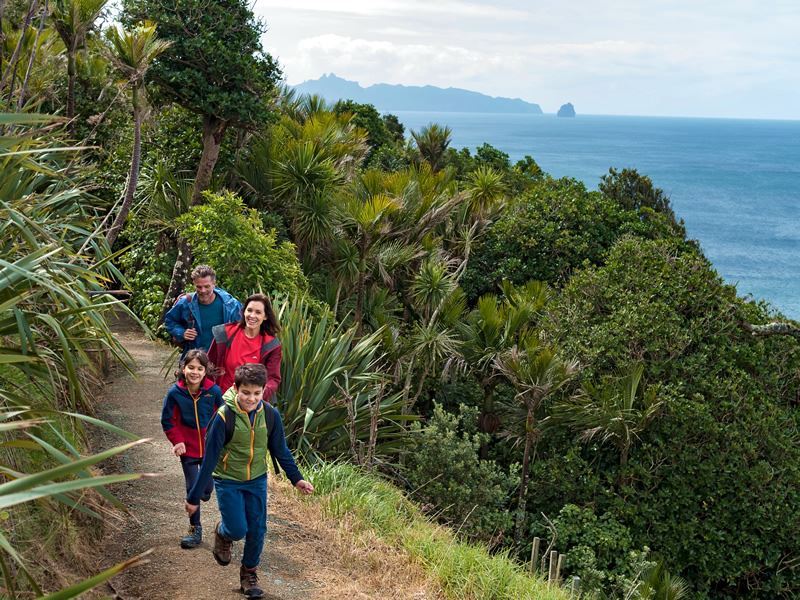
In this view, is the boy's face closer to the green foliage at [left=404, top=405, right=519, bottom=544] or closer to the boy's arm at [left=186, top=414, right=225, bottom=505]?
the boy's arm at [left=186, top=414, right=225, bottom=505]

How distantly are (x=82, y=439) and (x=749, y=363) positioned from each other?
9919 mm

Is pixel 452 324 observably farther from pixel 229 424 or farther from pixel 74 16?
pixel 229 424

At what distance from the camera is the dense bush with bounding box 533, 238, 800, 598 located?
1212cm

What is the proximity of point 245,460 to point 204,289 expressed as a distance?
185 centimetres

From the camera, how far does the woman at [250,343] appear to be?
5.65m

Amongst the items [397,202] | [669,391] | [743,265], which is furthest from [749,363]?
[743,265]

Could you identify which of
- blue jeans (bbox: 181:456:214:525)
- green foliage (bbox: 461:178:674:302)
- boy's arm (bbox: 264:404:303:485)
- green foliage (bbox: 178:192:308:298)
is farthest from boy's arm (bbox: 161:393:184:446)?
green foliage (bbox: 461:178:674:302)

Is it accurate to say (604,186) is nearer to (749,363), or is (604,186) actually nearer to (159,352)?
(749,363)

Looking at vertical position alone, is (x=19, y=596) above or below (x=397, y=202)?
below

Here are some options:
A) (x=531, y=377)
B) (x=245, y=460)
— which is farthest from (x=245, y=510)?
(x=531, y=377)

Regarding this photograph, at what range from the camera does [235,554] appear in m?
5.47

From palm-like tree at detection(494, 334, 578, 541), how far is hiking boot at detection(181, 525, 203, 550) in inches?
259

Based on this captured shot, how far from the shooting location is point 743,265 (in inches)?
3206

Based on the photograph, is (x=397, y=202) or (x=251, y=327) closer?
(x=251, y=327)
